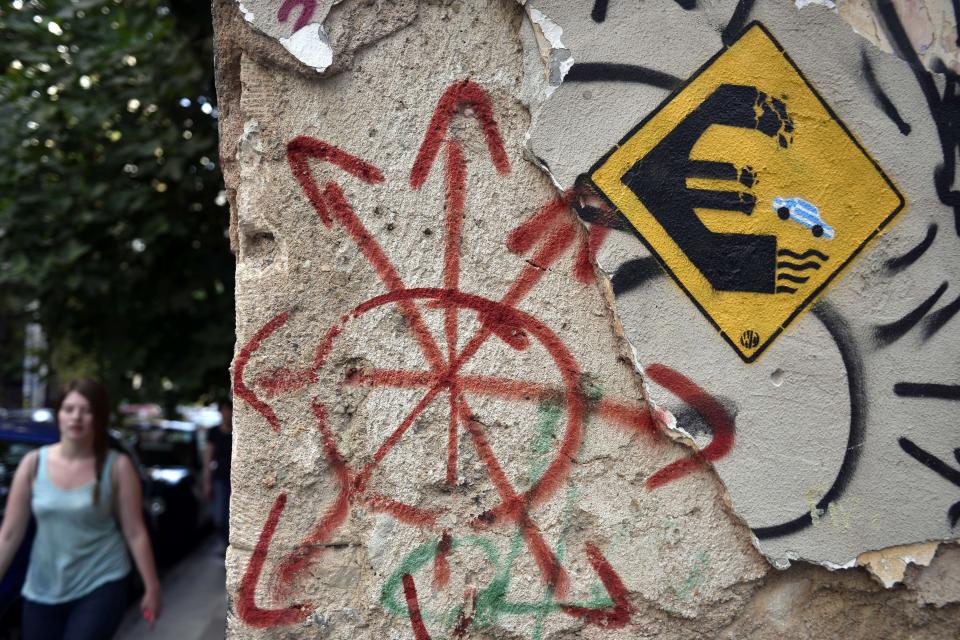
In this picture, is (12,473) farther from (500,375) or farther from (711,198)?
(711,198)

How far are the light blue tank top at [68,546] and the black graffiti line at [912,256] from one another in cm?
300

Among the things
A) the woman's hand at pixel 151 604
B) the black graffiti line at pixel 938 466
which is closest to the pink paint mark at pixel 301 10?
the black graffiti line at pixel 938 466

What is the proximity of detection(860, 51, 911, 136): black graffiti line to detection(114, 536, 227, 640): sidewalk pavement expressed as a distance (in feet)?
17.4

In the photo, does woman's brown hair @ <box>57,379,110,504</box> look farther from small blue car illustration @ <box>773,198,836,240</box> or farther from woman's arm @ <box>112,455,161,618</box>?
small blue car illustration @ <box>773,198,836,240</box>

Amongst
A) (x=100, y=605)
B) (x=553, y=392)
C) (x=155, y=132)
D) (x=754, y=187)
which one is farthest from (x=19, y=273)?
(x=754, y=187)

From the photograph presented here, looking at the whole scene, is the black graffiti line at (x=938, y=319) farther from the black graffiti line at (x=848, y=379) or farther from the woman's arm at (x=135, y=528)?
the woman's arm at (x=135, y=528)

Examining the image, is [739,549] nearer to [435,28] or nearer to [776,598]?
[776,598]

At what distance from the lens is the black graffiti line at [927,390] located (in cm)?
220

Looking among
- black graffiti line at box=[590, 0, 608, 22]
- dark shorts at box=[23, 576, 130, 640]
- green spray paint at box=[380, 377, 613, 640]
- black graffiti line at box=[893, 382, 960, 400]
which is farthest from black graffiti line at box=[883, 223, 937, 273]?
dark shorts at box=[23, 576, 130, 640]

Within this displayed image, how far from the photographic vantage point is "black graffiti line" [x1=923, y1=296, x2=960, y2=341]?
222cm

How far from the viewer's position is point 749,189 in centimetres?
218

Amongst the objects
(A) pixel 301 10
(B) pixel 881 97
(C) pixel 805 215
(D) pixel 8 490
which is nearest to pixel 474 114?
(A) pixel 301 10

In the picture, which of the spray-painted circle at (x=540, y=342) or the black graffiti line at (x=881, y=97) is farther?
the black graffiti line at (x=881, y=97)

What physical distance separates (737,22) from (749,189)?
469 millimetres
